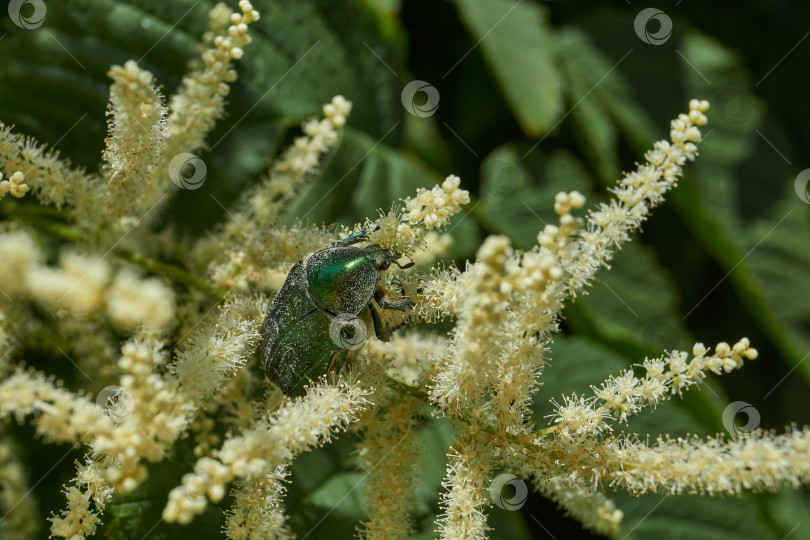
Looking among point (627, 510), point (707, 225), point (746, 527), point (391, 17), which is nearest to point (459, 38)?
point (391, 17)

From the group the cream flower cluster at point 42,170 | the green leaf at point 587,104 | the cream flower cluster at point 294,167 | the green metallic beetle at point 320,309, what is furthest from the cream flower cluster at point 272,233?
the green leaf at point 587,104

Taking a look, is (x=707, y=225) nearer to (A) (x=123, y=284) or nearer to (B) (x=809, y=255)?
(B) (x=809, y=255)

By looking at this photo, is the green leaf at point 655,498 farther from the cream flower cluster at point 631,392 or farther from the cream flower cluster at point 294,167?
the cream flower cluster at point 294,167

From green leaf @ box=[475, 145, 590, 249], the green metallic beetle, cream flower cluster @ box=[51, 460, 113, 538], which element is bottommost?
cream flower cluster @ box=[51, 460, 113, 538]

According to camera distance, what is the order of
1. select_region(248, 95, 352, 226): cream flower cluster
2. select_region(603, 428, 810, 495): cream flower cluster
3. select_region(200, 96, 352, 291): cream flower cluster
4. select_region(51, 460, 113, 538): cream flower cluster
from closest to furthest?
1. select_region(603, 428, 810, 495): cream flower cluster
2. select_region(51, 460, 113, 538): cream flower cluster
3. select_region(200, 96, 352, 291): cream flower cluster
4. select_region(248, 95, 352, 226): cream flower cluster

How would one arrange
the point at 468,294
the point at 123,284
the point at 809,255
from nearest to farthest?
the point at 123,284, the point at 468,294, the point at 809,255

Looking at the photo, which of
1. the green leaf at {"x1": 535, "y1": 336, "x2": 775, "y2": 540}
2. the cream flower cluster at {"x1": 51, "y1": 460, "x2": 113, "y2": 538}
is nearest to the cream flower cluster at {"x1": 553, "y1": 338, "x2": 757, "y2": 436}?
the green leaf at {"x1": 535, "y1": 336, "x2": 775, "y2": 540}

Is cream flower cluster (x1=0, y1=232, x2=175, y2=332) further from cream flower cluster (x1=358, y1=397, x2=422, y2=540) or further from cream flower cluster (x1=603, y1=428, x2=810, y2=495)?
cream flower cluster (x1=603, y1=428, x2=810, y2=495)
